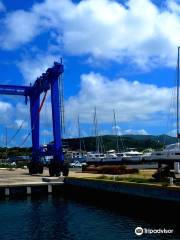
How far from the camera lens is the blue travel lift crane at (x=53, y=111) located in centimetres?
5362

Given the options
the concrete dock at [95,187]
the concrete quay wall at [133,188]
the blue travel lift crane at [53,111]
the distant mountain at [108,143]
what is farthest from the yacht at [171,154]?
the distant mountain at [108,143]

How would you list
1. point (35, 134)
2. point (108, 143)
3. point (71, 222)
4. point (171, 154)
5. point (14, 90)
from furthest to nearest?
point (108, 143) → point (35, 134) → point (171, 154) → point (14, 90) → point (71, 222)

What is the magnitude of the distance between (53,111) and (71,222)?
28.3 meters

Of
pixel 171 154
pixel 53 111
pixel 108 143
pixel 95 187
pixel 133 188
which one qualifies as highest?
pixel 53 111

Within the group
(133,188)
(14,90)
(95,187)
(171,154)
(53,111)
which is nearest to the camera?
(133,188)

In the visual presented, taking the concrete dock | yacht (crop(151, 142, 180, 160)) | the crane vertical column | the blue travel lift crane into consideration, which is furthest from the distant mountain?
the concrete dock

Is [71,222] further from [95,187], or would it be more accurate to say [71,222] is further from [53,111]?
[53,111]

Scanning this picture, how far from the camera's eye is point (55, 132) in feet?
179

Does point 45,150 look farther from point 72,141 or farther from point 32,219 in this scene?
point 72,141

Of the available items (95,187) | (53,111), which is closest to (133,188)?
(95,187)

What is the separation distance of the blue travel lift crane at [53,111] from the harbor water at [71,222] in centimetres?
1630

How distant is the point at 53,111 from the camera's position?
54875 mm

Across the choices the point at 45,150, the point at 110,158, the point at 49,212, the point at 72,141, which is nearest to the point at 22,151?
the point at 72,141

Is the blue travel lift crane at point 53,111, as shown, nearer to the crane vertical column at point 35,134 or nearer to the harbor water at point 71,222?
the crane vertical column at point 35,134
